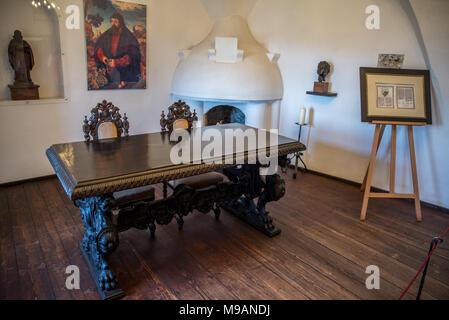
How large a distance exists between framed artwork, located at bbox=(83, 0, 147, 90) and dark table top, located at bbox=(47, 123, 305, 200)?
1.80 metres

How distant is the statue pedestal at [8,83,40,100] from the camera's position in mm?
3408

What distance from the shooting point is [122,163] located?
79.8 inches

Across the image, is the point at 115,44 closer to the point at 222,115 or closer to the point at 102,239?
the point at 222,115

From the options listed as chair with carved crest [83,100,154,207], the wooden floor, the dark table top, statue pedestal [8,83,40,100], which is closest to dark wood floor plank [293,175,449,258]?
the wooden floor

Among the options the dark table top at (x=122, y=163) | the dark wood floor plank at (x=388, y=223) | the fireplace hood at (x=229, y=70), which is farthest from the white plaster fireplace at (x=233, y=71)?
the dark table top at (x=122, y=163)

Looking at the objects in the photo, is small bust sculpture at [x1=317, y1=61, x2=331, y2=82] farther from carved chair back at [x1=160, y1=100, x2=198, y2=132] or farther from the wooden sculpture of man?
the wooden sculpture of man

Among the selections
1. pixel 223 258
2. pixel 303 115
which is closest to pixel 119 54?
pixel 303 115

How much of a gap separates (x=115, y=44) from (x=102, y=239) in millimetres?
3010

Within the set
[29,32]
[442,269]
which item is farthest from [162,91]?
[442,269]

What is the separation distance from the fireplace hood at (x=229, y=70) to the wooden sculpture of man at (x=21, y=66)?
186 cm

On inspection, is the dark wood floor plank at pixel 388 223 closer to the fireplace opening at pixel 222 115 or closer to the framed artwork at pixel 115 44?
the fireplace opening at pixel 222 115

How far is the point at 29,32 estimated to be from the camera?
11.4 feet

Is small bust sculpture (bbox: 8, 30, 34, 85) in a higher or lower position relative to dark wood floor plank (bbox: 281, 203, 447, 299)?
higher

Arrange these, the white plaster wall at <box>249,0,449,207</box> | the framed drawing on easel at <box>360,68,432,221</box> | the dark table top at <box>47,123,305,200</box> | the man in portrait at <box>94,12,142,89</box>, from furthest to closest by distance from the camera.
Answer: the man in portrait at <box>94,12,142,89</box> → the white plaster wall at <box>249,0,449,207</box> → the framed drawing on easel at <box>360,68,432,221</box> → the dark table top at <box>47,123,305,200</box>
